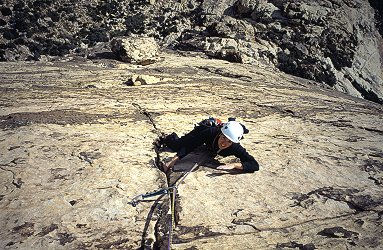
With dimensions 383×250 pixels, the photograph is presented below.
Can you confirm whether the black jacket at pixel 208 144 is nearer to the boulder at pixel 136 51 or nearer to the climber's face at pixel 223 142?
the climber's face at pixel 223 142

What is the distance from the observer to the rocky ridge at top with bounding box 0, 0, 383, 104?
22.7 meters

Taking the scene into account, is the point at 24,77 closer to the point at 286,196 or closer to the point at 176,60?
the point at 176,60

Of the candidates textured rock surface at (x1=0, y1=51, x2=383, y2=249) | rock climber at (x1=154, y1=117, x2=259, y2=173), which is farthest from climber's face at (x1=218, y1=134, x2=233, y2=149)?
textured rock surface at (x1=0, y1=51, x2=383, y2=249)

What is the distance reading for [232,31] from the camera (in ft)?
73.8

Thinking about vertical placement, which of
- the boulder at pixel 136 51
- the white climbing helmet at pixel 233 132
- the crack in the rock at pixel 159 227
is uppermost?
the white climbing helmet at pixel 233 132

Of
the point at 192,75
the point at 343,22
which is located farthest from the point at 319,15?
the point at 192,75

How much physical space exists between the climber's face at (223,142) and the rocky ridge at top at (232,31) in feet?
43.2

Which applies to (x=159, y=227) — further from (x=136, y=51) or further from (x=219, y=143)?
(x=136, y=51)

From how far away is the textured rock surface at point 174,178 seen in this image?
337 cm

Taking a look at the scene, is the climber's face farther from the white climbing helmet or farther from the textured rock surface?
the textured rock surface

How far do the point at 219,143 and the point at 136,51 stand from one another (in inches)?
453

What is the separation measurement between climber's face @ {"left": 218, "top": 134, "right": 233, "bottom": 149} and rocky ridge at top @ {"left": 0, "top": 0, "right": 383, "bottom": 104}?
13176 mm

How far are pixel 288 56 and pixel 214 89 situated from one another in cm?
1567

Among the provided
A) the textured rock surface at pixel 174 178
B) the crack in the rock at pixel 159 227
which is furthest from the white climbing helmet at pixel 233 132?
the crack in the rock at pixel 159 227
